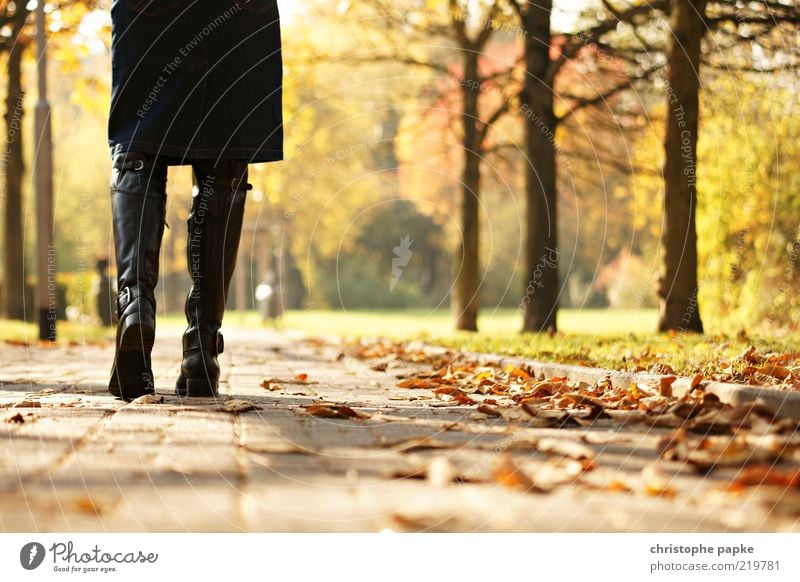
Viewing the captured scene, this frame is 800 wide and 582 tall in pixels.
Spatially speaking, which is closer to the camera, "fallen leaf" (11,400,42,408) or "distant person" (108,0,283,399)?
"fallen leaf" (11,400,42,408)

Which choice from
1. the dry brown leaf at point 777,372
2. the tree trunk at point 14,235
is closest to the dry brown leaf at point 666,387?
the dry brown leaf at point 777,372

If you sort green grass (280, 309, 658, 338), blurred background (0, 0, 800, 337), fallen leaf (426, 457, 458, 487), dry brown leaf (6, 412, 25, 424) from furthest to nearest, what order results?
green grass (280, 309, 658, 338) < blurred background (0, 0, 800, 337) < dry brown leaf (6, 412, 25, 424) < fallen leaf (426, 457, 458, 487)

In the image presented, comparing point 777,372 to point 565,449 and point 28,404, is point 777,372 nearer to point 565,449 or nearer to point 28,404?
point 565,449

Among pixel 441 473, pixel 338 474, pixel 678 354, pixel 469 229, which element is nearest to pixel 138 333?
pixel 338 474

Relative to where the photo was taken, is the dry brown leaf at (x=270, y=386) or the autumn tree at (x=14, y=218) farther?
the autumn tree at (x=14, y=218)

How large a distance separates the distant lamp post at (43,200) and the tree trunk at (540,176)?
5.13 meters

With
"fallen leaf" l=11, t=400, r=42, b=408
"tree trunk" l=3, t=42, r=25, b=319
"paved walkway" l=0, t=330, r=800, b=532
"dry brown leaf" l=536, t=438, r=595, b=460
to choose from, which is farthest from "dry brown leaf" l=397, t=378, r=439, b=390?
"tree trunk" l=3, t=42, r=25, b=319

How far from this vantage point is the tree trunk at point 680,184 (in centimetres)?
940

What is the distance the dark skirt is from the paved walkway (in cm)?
109

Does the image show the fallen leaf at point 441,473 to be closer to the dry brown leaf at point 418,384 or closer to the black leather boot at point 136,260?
the black leather boot at point 136,260

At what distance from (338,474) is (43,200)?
9.19m

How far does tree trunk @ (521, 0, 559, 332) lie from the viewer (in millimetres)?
11586

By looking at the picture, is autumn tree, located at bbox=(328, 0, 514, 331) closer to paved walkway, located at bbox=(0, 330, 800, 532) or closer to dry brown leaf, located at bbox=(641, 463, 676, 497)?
paved walkway, located at bbox=(0, 330, 800, 532)
